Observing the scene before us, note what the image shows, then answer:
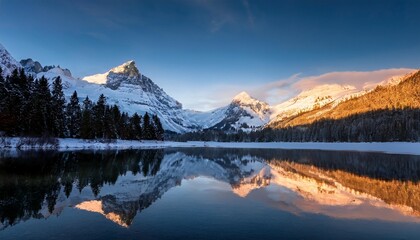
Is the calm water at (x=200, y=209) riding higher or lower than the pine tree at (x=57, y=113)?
lower

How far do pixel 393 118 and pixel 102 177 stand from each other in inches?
6073

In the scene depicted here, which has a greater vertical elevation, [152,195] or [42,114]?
[42,114]

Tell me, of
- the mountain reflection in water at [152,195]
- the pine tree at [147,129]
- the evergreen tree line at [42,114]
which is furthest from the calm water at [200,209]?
the pine tree at [147,129]

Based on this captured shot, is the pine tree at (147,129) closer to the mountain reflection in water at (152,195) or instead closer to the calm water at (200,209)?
the mountain reflection in water at (152,195)

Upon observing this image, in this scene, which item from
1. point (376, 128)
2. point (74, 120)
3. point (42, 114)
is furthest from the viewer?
point (376, 128)

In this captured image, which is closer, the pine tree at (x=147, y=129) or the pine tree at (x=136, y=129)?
the pine tree at (x=136, y=129)

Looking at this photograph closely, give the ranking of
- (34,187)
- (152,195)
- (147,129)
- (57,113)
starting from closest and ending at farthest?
(152,195) < (34,187) < (57,113) < (147,129)

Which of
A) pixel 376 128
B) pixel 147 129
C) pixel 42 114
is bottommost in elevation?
pixel 147 129

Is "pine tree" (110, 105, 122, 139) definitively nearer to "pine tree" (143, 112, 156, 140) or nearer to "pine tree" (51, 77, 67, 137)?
"pine tree" (143, 112, 156, 140)

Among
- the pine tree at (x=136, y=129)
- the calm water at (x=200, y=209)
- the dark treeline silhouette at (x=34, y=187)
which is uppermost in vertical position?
the pine tree at (x=136, y=129)

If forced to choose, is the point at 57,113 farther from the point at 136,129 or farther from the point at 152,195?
the point at 152,195

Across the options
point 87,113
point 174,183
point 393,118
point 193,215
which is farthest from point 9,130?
point 393,118

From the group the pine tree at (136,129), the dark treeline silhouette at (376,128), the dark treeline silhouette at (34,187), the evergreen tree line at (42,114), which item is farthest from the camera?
the dark treeline silhouette at (376,128)

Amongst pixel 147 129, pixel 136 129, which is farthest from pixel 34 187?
pixel 147 129
